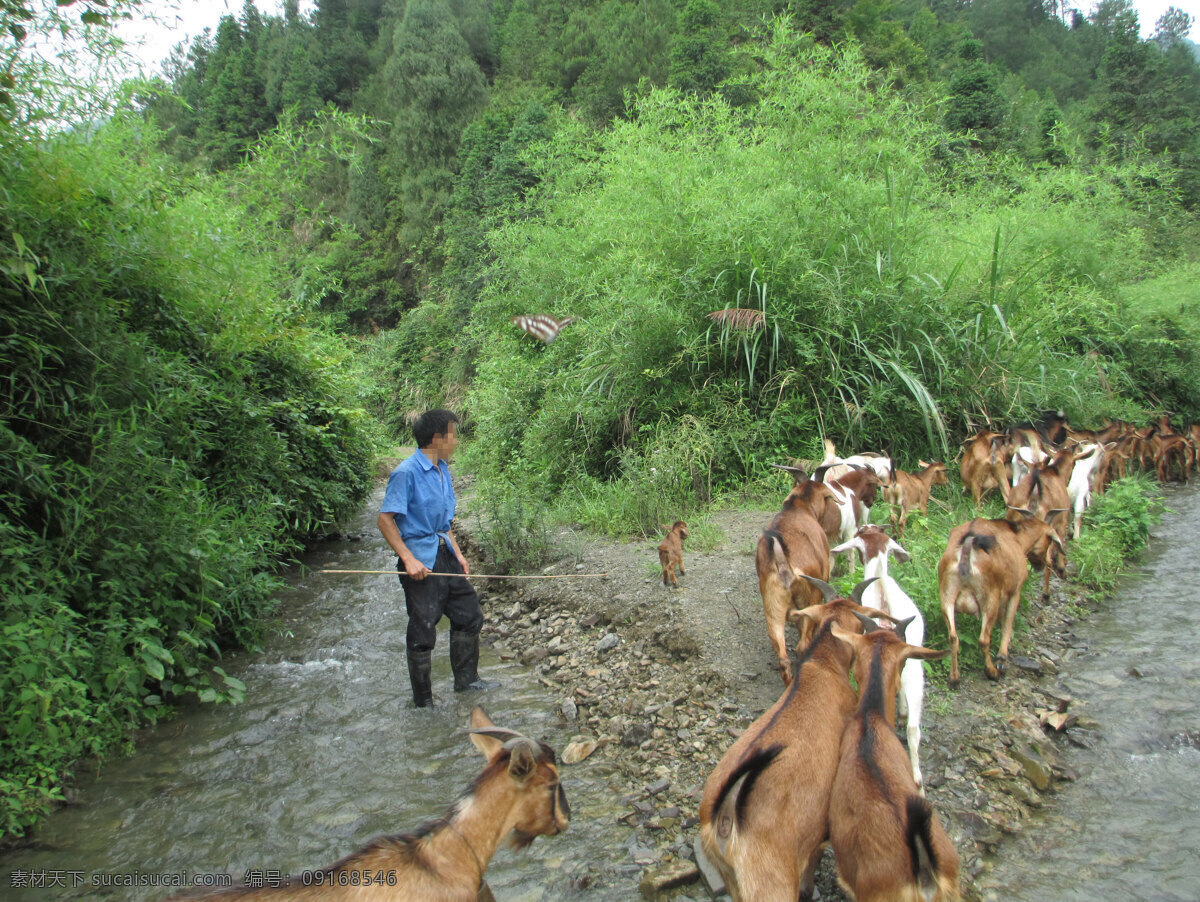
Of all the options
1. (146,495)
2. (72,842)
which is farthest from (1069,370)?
(72,842)

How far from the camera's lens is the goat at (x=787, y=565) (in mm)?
4094

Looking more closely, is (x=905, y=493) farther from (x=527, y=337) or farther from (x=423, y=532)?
(x=527, y=337)

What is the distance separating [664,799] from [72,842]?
271 centimetres

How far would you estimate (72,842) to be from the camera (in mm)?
3289

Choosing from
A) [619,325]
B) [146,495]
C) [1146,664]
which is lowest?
[1146,664]

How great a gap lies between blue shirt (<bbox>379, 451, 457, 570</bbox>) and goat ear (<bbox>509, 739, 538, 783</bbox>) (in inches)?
86.5

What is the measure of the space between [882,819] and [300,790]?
9.48 feet

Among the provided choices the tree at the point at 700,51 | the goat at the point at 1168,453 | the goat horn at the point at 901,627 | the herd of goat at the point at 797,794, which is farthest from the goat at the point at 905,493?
the tree at the point at 700,51

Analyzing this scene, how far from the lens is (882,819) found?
2342 millimetres

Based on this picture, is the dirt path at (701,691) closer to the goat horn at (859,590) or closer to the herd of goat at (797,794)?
the herd of goat at (797,794)

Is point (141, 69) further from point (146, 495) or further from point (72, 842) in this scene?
point (72, 842)

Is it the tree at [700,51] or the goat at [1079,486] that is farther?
the tree at [700,51]

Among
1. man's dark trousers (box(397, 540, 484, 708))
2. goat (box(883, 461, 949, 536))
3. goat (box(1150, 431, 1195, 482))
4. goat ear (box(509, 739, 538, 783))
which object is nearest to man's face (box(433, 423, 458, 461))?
man's dark trousers (box(397, 540, 484, 708))

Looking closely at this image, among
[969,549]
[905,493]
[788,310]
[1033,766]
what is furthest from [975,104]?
[1033,766]
